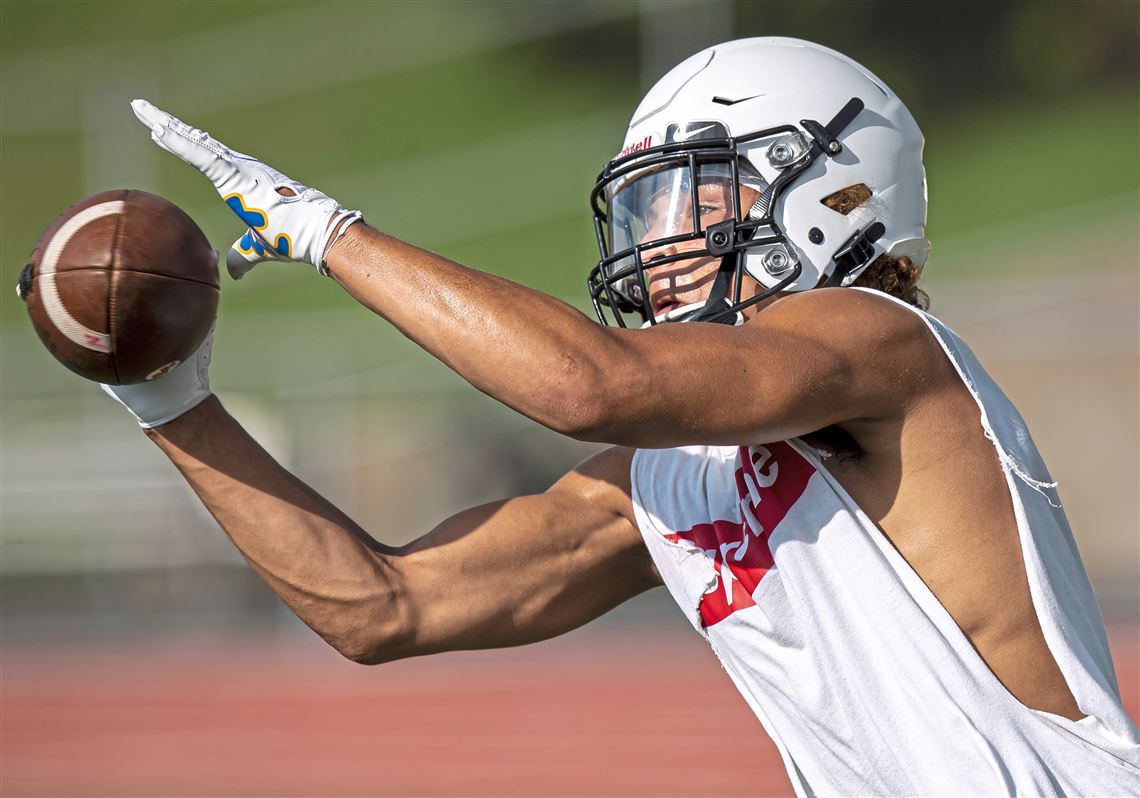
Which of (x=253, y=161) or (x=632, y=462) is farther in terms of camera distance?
(x=632, y=462)

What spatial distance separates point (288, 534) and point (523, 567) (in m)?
0.55

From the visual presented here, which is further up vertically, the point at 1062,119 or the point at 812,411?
the point at 812,411

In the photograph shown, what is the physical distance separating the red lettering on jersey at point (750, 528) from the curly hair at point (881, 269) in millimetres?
483

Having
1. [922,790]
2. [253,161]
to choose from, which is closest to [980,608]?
[922,790]

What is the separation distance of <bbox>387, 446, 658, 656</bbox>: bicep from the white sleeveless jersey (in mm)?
483

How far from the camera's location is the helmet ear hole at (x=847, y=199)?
297 centimetres

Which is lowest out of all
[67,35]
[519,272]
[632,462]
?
[519,272]

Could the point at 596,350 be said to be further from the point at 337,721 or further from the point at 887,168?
the point at 337,721

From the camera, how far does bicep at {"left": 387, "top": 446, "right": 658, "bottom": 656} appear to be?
321 cm

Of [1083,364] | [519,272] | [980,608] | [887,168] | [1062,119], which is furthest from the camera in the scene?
[1062,119]

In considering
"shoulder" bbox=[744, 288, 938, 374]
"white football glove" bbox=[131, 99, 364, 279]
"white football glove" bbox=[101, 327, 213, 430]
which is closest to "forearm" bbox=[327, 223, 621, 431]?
"white football glove" bbox=[131, 99, 364, 279]

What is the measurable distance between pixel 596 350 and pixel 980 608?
0.85 metres

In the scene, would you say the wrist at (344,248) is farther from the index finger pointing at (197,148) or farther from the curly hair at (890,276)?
the curly hair at (890,276)

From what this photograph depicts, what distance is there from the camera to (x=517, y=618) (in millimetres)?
3301
